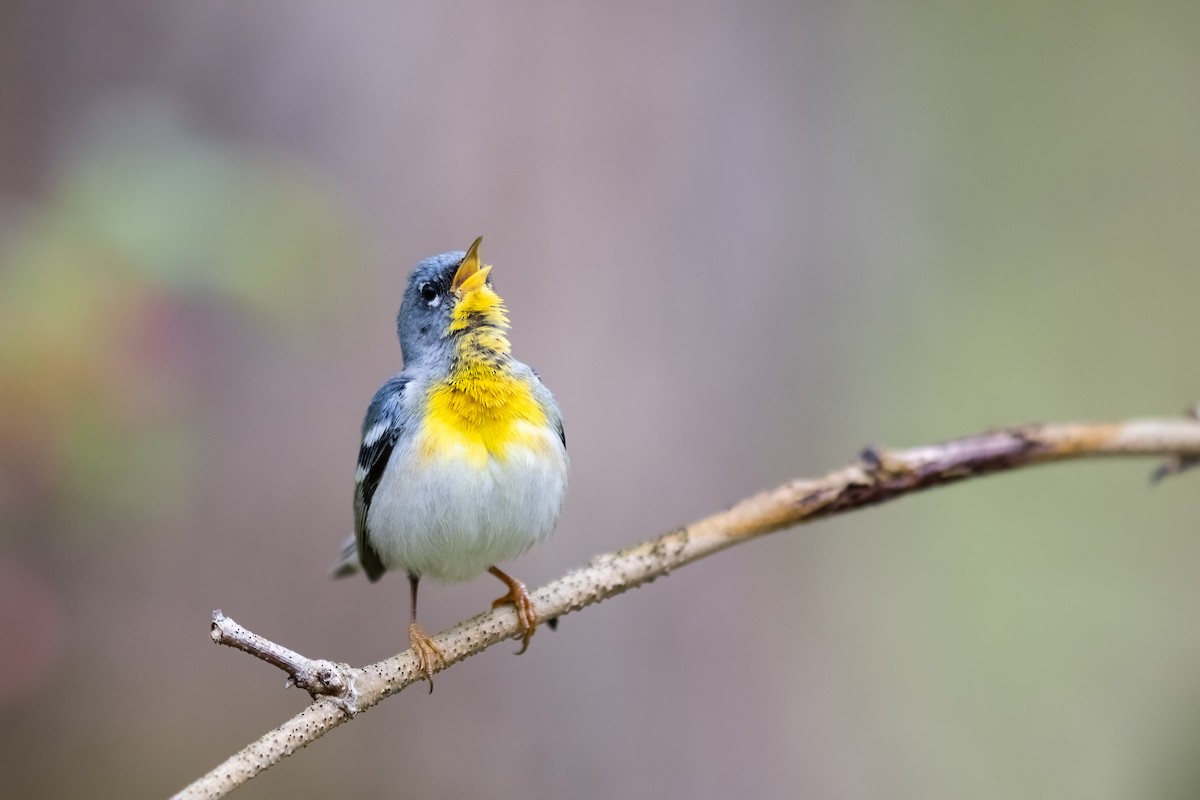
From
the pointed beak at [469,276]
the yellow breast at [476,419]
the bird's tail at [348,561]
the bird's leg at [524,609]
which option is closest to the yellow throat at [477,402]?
the yellow breast at [476,419]

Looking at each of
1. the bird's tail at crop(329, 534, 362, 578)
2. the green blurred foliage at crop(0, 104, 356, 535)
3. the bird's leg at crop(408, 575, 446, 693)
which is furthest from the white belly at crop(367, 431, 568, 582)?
the green blurred foliage at crop(0, 104, 356, 535)

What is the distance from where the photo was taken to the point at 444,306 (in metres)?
2.08

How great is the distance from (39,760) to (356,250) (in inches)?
75.2

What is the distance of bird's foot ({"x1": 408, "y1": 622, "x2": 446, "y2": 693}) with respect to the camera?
1935 mm

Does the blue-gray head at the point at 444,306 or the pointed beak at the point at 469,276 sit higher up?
the blue-gray head at the point at 444,306

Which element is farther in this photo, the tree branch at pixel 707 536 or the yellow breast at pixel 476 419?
the yellow breast at pixel 476 419

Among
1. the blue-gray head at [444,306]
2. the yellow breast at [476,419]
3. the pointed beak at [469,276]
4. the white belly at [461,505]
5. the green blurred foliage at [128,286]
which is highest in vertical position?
the green blurred foliage at [128,286]

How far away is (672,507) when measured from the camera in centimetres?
352

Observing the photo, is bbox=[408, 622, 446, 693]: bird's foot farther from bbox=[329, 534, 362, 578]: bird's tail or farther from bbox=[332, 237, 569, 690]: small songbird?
bbox=[329, 534, 362, 578]: bird's tail

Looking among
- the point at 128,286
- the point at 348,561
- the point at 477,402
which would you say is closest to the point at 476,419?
the point at 477,402

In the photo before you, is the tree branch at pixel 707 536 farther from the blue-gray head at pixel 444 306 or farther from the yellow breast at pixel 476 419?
the blue-gray head at pixel 444 306

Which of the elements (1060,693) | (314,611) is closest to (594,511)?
(314,611)

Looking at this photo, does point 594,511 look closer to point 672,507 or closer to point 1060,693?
point 672,507

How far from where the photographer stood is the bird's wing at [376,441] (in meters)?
2.16
